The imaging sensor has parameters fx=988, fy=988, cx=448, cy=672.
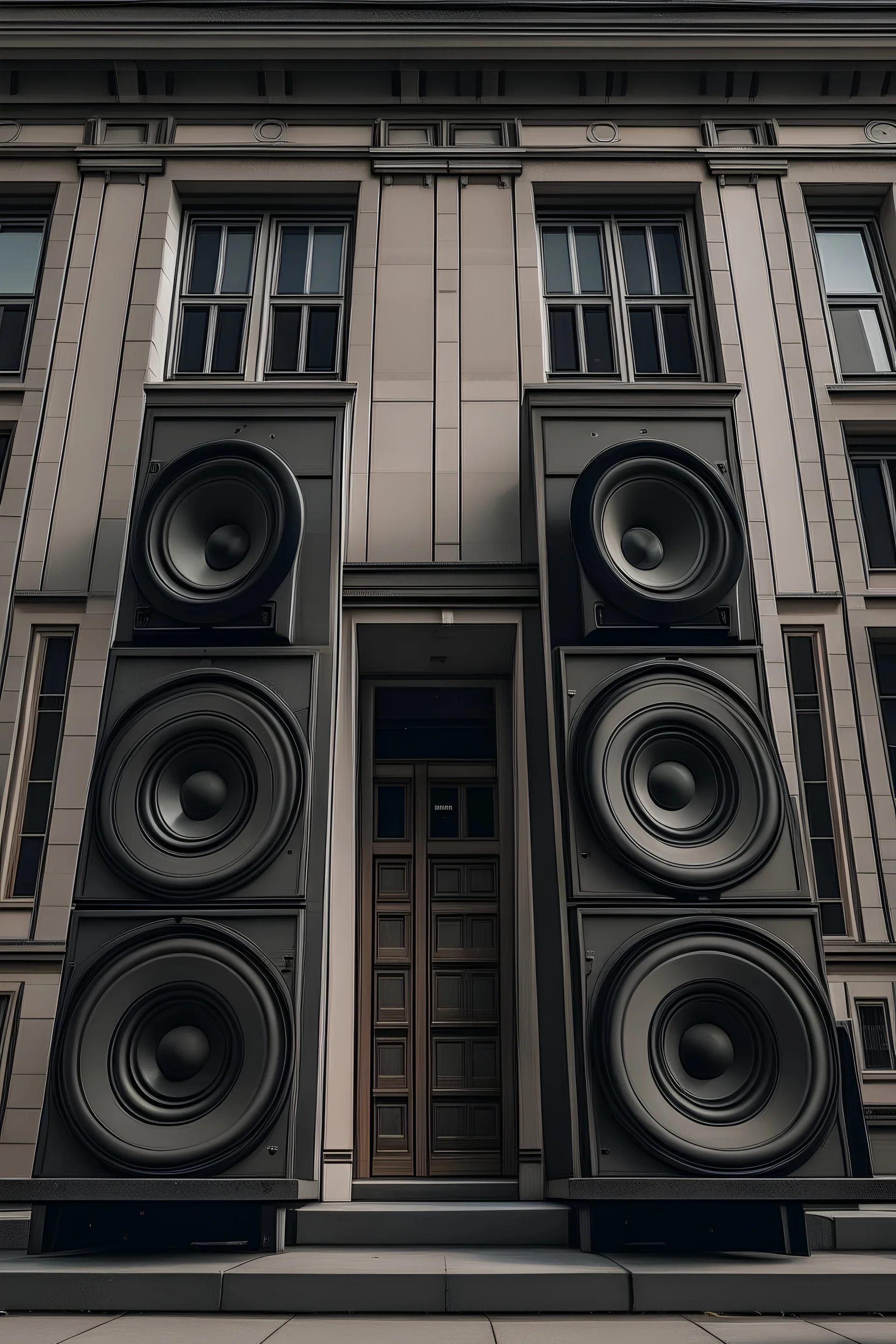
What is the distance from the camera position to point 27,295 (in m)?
7.84

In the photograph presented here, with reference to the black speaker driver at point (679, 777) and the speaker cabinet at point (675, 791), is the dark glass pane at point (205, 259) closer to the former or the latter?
the speaker cabinet at point (675, 791)

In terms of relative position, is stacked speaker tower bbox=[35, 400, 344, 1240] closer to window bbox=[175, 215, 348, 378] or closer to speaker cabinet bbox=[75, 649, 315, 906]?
speaker cabinet bbox=[75, 649, 315, 906]

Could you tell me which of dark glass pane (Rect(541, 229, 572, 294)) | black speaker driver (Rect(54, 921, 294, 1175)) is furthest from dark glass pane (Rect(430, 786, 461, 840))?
dark glass pane (Rect(541, 229, 572, 294))

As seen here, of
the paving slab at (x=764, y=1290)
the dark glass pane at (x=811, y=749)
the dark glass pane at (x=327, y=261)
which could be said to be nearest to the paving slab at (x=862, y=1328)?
the paving slab at (x=764, y=1290)

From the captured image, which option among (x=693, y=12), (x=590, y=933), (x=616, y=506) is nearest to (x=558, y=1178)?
(x=590, y=933)

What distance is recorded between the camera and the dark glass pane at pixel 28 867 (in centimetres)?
606

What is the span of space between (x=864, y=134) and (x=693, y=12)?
5.80 feet

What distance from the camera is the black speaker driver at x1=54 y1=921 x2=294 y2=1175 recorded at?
418cm

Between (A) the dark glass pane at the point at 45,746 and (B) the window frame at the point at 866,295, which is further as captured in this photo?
(B) the window frame at the point at 866,295

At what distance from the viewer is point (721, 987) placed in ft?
14.6

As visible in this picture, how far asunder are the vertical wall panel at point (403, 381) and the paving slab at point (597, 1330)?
4.36 m

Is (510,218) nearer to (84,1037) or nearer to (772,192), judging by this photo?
(772,192)

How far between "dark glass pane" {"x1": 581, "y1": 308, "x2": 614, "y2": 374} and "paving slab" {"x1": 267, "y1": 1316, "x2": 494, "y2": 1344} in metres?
6.23

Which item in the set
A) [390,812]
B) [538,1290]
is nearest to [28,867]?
[390,812]
